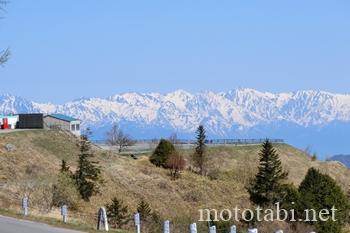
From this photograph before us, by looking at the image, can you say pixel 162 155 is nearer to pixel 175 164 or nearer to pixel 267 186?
pixel 175 164

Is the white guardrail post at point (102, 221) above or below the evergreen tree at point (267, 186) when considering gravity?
below

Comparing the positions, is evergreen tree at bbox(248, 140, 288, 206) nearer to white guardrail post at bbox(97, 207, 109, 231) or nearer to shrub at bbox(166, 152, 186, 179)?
shrub at bbox(166, 152, 186, 179)

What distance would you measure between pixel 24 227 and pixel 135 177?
53.1m

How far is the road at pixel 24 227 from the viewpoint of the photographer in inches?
965

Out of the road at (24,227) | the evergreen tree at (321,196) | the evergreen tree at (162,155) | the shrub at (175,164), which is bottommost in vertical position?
the road at (24,227)

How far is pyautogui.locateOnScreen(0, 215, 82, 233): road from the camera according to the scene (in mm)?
24500

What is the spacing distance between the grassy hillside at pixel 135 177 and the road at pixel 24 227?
23.9m

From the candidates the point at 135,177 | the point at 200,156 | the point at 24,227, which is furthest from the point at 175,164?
the point at 24,227

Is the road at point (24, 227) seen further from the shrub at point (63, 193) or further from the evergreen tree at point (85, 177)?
the evergreen tree at point (85, 177)

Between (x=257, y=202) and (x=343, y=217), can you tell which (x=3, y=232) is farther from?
(x=257, y=202)

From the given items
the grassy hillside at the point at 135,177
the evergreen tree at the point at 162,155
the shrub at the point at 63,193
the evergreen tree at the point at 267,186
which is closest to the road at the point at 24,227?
the shrub at the point at 63,193

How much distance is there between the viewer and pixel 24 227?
2594 cm

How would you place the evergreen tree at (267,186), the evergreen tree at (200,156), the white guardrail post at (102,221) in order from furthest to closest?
the evergreen tree at (200,156), the evergreen tree at (267,186), the white guardrail post at (102,221)

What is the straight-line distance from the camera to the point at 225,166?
97.8 metres
